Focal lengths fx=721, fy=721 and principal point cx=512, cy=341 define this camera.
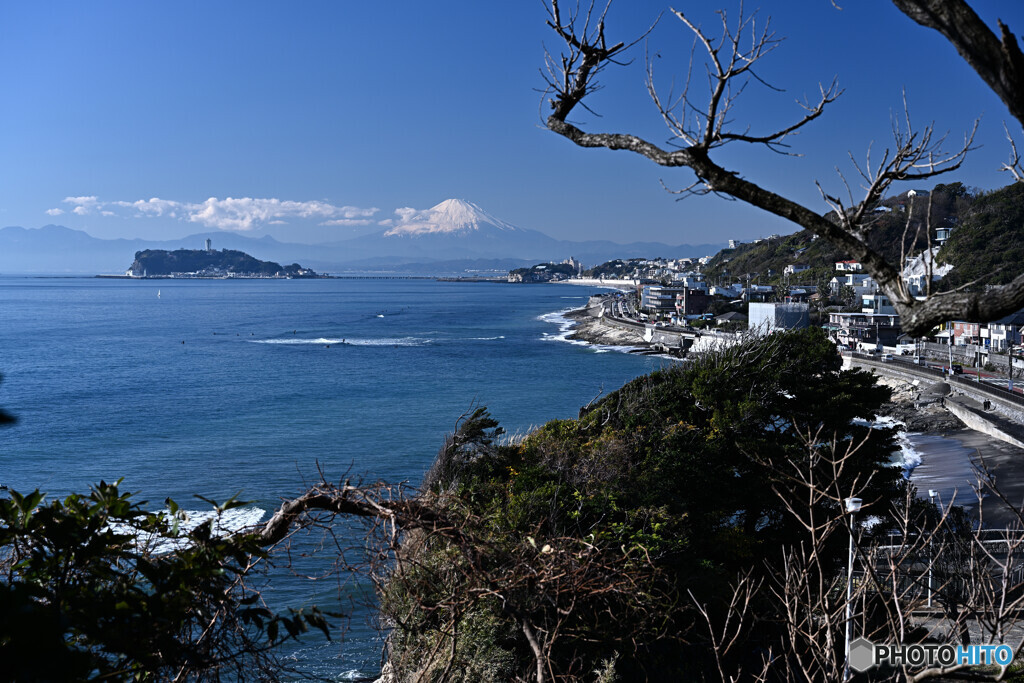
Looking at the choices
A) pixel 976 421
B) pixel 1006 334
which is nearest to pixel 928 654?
pixel 976 421

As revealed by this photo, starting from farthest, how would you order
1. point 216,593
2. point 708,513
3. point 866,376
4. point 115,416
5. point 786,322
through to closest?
1. point 786,322
2. point 115,416
3. point 866,376
4. point 708,513
5. point 216,593

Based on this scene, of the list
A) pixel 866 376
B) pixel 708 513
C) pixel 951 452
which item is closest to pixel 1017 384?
pixel 951 452

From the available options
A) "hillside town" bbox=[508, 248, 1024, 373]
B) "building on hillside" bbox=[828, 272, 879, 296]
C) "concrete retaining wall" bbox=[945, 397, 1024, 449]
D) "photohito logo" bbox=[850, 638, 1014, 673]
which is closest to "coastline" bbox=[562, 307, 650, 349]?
"hillside town" bbox=[508, 248, 1024, 373]

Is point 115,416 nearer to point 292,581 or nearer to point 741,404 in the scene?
point 292,581

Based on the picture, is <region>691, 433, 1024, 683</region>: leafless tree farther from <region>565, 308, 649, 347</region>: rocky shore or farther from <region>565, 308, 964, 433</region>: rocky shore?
<region>565, 308, 649, 347</region>: rocky shore

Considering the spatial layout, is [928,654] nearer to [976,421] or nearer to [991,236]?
[976,421]

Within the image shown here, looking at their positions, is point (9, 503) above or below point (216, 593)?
above

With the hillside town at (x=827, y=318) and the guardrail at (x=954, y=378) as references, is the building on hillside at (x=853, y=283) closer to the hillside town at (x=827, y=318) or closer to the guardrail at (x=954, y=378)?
the hillside town at (x=827, y=318)
